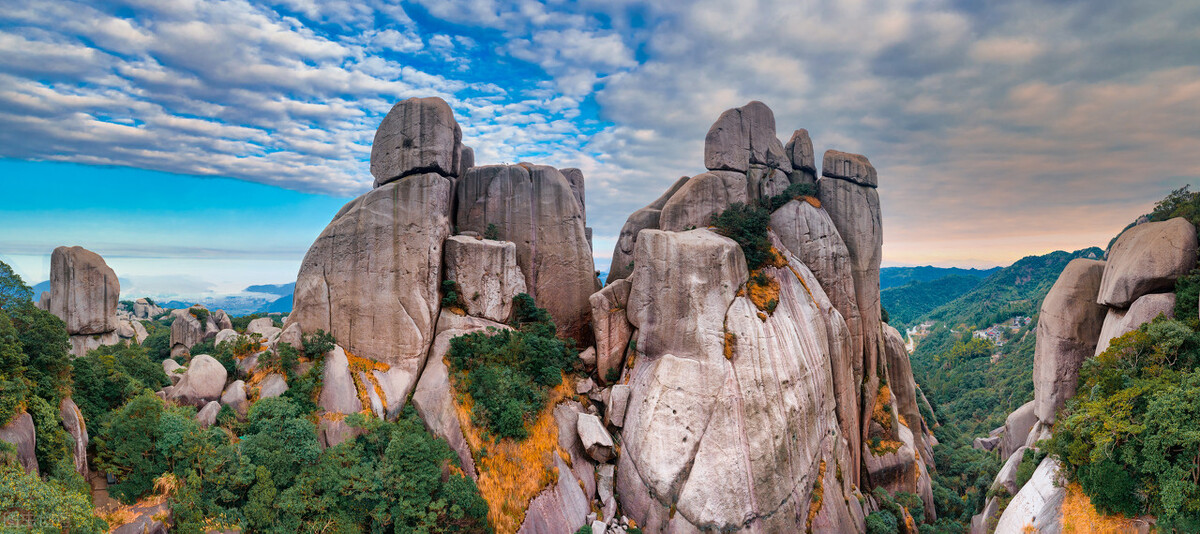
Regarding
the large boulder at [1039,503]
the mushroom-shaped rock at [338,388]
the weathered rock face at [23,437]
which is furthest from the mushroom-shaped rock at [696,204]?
the weathered rock face at [23,437]

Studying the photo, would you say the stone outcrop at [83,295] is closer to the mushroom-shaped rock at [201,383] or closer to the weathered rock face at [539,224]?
the mushroom-shaped rock at [201,383]

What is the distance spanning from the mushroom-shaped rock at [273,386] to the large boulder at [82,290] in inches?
438

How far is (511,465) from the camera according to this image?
24156 millimetres

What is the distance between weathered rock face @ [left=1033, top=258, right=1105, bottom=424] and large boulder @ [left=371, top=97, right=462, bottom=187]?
34954mm

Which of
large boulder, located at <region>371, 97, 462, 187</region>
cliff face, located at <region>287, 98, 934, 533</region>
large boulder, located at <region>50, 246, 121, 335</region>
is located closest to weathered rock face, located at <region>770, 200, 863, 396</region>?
cliff face, located at <region>287, 98, 934, 533</region>

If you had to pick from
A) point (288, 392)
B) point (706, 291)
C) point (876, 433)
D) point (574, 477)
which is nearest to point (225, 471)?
point (288, 392)

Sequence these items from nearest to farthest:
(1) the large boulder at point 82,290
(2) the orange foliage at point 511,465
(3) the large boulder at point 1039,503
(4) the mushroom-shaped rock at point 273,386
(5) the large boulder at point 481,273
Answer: (3) the large boulder at point 1039,503 < (2) the orange foliage at point 511,465 < (4) the mushroom-shaped rock at point 273,386 < (1) the large boulder at point 82,290 < (5) the large boulder at point 481,273

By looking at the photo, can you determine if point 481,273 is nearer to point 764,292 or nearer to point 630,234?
point 630,234

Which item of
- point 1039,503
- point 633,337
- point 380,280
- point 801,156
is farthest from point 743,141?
point 380,280

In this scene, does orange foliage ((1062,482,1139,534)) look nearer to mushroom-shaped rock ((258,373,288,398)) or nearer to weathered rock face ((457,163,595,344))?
weathered rock face ((457,163,595,344))

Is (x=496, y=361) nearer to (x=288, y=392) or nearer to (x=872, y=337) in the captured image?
(x=288, y=392)

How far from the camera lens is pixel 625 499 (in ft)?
81.8

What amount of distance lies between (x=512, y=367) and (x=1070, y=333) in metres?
29.2

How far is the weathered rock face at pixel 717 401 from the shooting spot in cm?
2348
